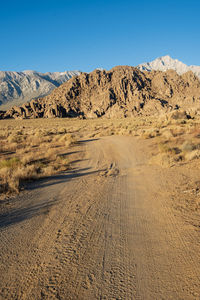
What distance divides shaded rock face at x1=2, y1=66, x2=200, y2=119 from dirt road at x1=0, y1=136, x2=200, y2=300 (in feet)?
214

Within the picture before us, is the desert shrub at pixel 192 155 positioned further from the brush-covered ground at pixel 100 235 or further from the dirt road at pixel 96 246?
the dirt road at pixel 96 246

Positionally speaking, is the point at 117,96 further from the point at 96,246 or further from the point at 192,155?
the point at 96,246

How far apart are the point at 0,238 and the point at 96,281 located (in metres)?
2.20

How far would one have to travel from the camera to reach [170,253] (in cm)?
319

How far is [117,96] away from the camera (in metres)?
82.2

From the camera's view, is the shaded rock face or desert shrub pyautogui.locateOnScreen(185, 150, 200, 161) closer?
desert shrub pyautogui.locateOnScreen(185, 150, 200, 161)

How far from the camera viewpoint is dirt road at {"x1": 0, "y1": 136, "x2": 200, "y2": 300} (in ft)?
8.52

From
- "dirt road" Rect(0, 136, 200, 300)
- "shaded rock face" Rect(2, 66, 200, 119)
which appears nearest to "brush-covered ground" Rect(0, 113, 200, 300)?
"dirt road" Rect(0, 136, 200, 300)

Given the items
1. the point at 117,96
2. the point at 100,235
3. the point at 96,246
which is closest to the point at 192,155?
the point at 100,235

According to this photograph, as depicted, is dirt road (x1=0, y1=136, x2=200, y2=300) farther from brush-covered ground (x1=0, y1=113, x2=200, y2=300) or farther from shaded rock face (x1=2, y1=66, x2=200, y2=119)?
shaded rock face (x1=2, y1=66, x2=200, y2=119)

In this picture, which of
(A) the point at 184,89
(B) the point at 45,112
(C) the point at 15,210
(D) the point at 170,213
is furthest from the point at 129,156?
(A) the point at 184,89

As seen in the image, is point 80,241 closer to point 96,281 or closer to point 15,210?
point 96,281

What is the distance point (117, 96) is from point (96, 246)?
3283 inches

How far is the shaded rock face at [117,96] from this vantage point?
7375 cm
